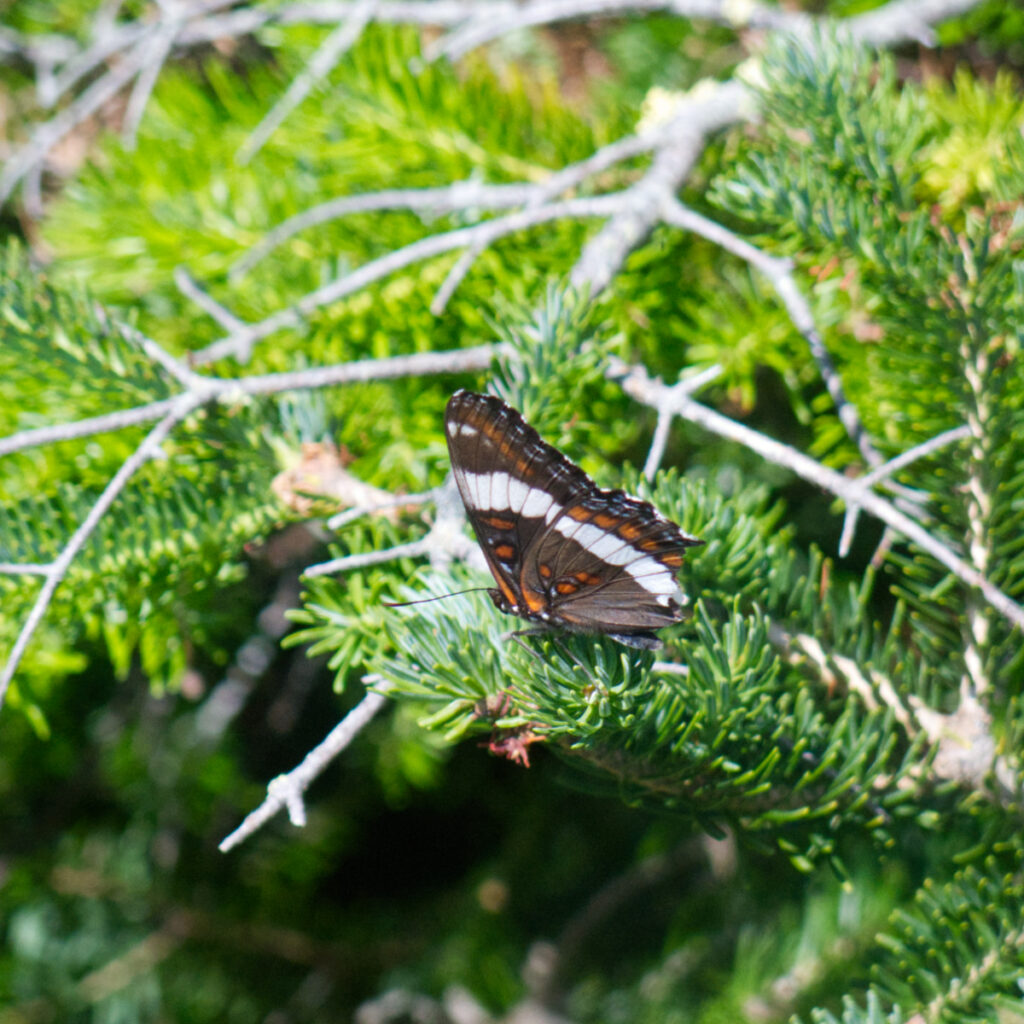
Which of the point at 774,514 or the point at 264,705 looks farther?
the point at 264,705

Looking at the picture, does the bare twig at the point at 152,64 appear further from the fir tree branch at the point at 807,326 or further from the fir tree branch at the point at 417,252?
the fir tree branch at the point at 807,326

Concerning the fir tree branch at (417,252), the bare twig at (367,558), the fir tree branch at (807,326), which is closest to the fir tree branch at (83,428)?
the fir tree branch at (417,252)

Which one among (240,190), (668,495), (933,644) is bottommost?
(933,644)

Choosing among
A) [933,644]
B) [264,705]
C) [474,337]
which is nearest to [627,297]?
[474,337]

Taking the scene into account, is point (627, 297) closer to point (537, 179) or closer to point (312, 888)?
point (537, 179)

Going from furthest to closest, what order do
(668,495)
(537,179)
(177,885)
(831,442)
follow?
(177,885)
(537,179)
(831,442)
(668,495)

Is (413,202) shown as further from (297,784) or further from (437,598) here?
(297,784)
